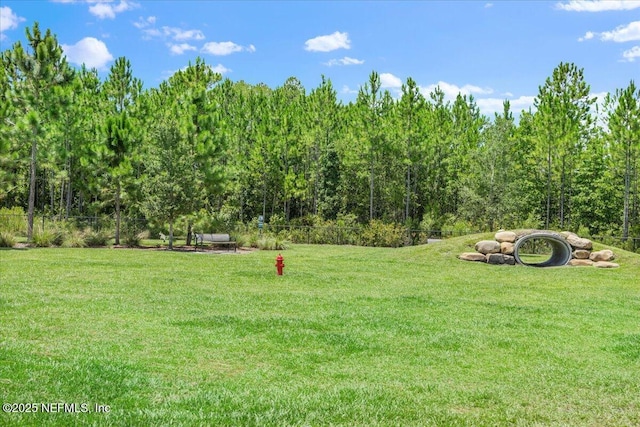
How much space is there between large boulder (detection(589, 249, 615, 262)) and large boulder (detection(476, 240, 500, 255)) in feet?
11.9

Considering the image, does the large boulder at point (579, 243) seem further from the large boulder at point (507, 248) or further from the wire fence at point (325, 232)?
the wire fence at point (325, 232)

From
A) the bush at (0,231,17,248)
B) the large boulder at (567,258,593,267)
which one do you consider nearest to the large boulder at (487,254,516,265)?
the large boulder at (567,258,593,267)

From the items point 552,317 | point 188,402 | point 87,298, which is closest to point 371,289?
point 552,317

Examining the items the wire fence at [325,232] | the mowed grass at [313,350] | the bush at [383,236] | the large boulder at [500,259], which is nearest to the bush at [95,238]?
the wire fence at [325,232]

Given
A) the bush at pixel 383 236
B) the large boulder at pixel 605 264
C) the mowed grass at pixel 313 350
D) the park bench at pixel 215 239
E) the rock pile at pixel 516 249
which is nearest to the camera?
the mowed grass at pixel 313 350

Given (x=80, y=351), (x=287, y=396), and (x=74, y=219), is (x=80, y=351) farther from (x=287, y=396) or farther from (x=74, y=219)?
(x=74, y=219)

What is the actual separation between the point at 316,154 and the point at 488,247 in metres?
25.7

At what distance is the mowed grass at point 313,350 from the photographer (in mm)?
5418

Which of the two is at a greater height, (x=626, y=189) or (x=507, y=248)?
(x=626, y=189)

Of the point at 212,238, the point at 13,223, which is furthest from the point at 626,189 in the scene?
the point at 13,223

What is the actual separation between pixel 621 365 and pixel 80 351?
723 centimetres

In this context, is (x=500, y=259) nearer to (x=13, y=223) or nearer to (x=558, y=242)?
(x=558, y=242)

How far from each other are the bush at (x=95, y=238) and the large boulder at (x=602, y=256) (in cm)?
2254

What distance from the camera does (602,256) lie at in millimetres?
21766
